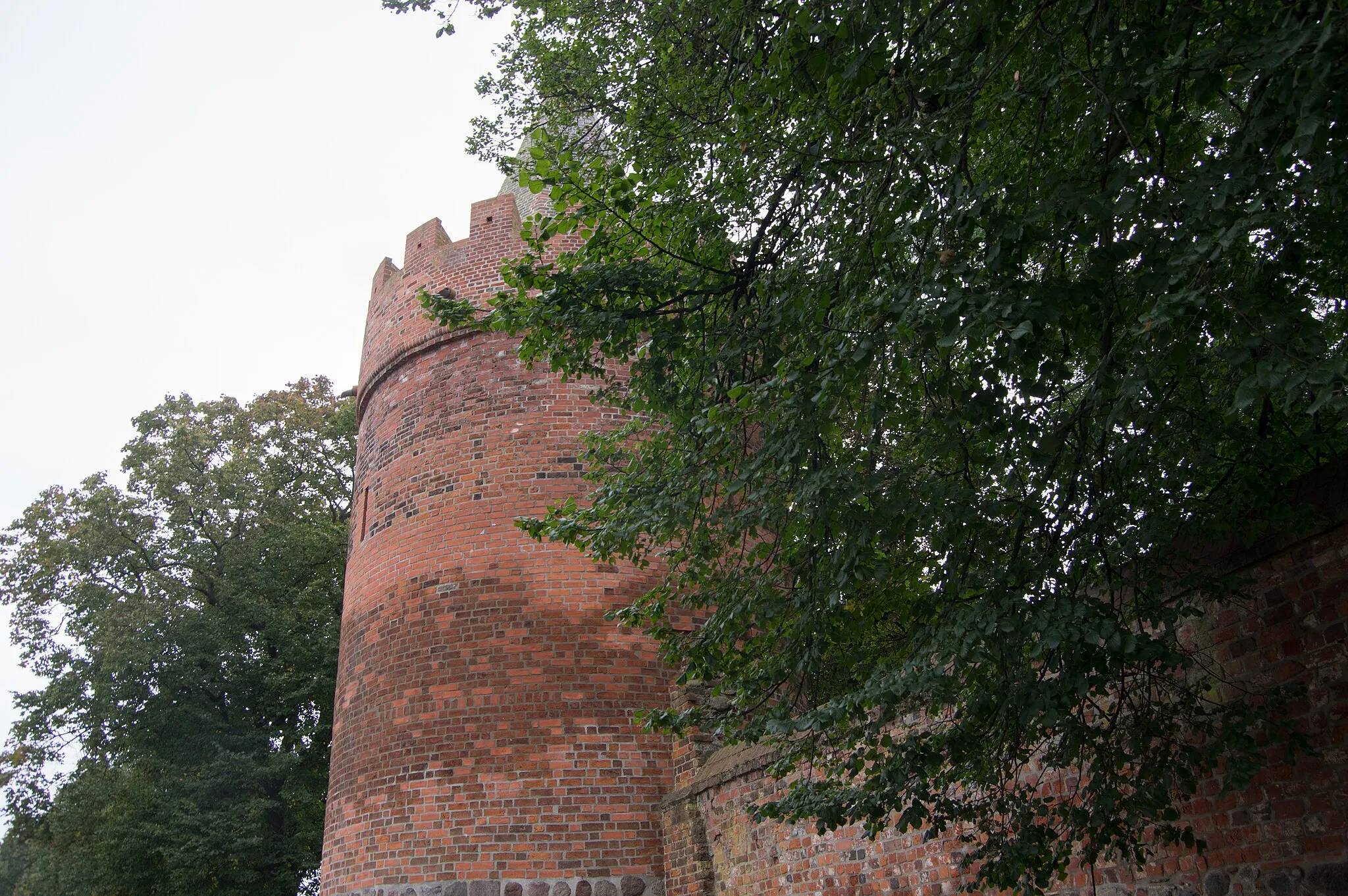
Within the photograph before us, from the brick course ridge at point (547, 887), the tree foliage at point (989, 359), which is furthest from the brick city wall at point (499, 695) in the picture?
the tree foliage at point (989, 359)

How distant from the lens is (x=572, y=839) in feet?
30.9

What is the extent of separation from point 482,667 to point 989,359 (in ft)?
22.1

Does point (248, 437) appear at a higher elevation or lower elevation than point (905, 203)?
higher

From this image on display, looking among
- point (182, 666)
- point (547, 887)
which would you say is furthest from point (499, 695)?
point (182, 666)

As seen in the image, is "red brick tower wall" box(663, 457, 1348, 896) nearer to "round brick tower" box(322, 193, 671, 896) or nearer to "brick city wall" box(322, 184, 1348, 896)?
"brick city wall" box(322, 184, 1348, 896)

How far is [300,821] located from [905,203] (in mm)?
16999

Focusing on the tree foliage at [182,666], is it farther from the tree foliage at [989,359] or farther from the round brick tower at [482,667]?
the tree foliage at [989,359]

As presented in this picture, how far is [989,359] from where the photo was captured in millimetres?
4906

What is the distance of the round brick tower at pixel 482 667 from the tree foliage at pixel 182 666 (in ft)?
22.4

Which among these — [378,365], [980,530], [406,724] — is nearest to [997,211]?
[980,530]

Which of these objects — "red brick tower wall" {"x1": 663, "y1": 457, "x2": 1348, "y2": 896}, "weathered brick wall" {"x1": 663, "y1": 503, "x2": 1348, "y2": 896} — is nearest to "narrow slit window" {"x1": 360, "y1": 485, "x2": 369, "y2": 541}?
"red brick tower wall" {"x1": 663, "y1": 457, "x2": 1348, "y2": 896}

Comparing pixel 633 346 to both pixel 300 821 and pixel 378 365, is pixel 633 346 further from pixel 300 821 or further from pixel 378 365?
pixel 300 821

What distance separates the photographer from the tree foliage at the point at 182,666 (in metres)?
16.2

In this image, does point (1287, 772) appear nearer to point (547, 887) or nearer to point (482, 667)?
point (547, 887)
